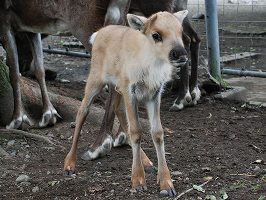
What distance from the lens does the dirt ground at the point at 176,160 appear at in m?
4.37

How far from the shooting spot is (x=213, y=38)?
28.0 ft

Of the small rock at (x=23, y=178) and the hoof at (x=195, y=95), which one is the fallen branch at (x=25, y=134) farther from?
the hoof at (x=195, y=95)

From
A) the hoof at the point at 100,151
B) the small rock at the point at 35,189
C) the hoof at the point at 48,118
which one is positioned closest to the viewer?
the small rock at the point at 35,189

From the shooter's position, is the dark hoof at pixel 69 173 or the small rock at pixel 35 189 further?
the dark hoof at pixel 69 173

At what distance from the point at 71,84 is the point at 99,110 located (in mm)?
2085

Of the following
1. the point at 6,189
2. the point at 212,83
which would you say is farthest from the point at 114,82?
the point at 212,83

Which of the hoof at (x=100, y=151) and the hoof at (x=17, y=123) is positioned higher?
the hoof at (x=100, y=151)

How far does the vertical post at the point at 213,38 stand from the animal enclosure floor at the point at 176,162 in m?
1.15

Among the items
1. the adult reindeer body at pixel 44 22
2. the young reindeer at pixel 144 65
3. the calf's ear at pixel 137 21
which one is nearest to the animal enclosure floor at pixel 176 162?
the young reindeer at pixel 144 65

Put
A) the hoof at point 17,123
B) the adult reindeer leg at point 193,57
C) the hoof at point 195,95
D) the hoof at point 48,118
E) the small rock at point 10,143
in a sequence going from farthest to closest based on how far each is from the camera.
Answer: the adult reindeer leg at point 193,57, the hoof at point 195,95, the hoof at point 48,118, the hoof at point 17,123, the small rock at point 10,143

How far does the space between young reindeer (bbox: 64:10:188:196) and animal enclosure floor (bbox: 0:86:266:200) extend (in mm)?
221

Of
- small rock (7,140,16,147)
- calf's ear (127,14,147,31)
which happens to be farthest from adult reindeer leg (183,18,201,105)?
calf's ear (127,14,147,31)

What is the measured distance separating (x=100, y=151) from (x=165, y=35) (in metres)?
1.77

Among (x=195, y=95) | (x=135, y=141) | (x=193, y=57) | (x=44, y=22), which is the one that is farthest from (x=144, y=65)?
(x=193, y=57)
